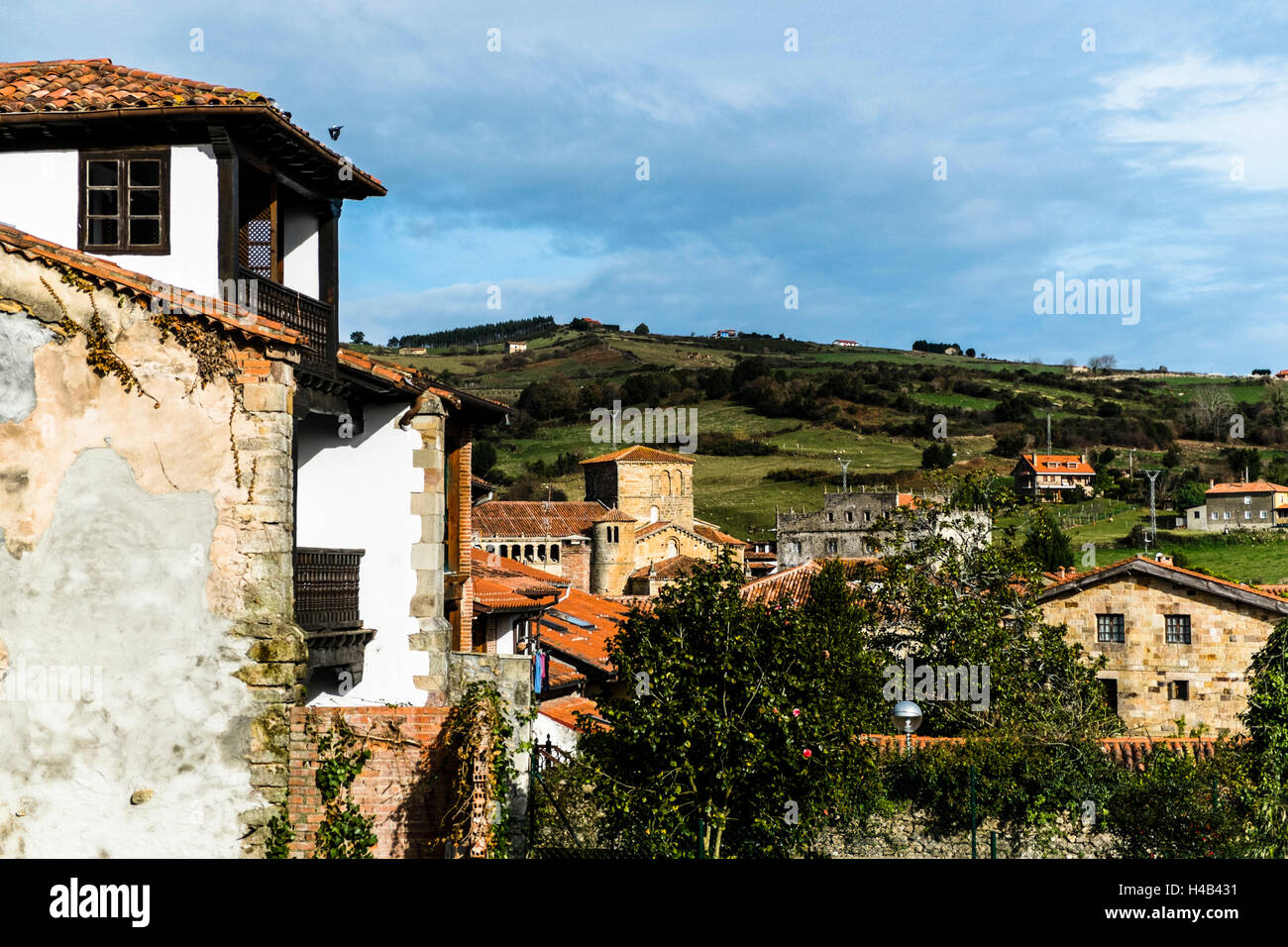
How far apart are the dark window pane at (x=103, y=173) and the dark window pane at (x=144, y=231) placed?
25.1 inches

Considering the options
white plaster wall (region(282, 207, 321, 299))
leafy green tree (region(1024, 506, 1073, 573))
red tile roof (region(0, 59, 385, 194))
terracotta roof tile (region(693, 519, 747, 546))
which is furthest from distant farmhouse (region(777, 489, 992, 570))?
red tile roof (region(0, 59, 385, 194))

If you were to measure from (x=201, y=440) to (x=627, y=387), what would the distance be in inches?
5636

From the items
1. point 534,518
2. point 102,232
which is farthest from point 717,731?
point 534,518

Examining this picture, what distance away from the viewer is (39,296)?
1238 cm

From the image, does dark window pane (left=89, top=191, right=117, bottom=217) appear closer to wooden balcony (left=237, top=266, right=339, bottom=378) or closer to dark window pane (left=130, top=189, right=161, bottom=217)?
dark window pane (left=130, top=189, right=161, bottom=217)

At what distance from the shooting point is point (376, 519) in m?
17.7

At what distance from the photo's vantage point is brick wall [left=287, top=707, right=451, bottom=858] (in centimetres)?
1196

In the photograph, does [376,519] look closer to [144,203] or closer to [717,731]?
[144,203]

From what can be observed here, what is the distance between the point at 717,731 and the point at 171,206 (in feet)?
32.1

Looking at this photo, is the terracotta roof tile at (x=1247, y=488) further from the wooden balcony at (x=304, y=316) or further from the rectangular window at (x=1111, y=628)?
the wooden balcony at (x=304, y=316)

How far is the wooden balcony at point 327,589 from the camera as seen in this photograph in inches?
588
